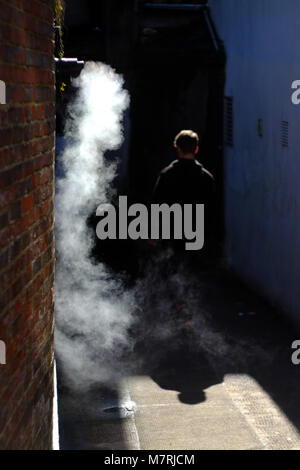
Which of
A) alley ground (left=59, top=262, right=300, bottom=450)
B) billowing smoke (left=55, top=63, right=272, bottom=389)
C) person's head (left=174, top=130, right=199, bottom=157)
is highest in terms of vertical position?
person's head (left=174, top=130, right=199, bottom=157)

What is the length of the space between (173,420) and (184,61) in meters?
7.83

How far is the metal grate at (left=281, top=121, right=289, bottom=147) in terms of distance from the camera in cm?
920

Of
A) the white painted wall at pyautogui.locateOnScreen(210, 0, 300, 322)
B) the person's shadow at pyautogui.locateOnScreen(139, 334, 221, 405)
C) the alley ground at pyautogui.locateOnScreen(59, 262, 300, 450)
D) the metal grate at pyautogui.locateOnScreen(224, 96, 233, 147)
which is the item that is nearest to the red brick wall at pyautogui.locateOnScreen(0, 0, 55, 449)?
the alley ground at pyautogui.locateOnScreen(59, 262, 300, 450)

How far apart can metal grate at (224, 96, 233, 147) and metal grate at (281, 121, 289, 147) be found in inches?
103

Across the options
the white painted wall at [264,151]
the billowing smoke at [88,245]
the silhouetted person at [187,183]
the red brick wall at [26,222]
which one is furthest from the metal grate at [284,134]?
the red brick wall at [26,222]

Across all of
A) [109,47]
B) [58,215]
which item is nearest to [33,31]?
Answer: [58,215]

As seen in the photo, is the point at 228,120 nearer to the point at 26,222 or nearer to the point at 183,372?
the point at 183,372

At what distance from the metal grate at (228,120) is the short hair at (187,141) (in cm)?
314

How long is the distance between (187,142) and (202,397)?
3229mm

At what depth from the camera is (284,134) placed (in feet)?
30.6

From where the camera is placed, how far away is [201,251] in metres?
9.42

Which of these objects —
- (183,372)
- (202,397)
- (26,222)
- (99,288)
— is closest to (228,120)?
(99,288)

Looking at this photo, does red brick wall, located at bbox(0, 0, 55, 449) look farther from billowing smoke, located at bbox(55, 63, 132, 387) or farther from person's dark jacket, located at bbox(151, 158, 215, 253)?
person's dark jacket, located at bbox(151, 158, 215, 253)

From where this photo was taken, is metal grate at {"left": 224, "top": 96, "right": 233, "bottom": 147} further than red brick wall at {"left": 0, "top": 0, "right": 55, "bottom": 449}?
Yes
